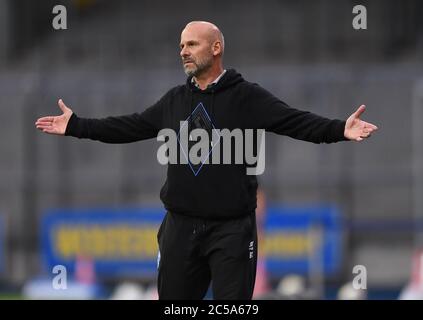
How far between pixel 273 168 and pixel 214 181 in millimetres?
13452

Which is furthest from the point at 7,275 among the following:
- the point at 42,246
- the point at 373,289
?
the point at 373,289

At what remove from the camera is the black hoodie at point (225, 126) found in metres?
6.02

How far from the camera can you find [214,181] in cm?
602

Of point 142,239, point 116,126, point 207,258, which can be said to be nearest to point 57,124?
point 116,126

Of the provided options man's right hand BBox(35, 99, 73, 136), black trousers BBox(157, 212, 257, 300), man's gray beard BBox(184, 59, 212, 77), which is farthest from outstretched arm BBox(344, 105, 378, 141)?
man's right hand BBox(35, 99, 73, 136)

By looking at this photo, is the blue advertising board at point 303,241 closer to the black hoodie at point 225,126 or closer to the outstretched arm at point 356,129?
the black hoodie at point 225,126

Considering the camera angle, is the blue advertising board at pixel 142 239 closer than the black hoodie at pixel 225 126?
No

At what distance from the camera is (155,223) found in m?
18.9

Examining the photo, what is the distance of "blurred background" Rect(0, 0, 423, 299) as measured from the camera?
60.3 feet

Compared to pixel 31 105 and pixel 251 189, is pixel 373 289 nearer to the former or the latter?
pixel 31 105

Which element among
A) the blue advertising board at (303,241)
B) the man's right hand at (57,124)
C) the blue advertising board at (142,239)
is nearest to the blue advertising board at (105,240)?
the blue advertising board at (142,239)

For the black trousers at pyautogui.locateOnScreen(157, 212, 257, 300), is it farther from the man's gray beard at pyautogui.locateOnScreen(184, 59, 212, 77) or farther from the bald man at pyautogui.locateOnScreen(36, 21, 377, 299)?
the man's gray beard at pyautogui.locateOnScreen(184, 59, 212, 77)

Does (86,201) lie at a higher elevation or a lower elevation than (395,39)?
lower

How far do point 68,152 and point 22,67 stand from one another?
339 centimetres
